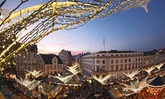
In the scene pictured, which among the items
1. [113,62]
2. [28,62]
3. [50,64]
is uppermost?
[28,62]

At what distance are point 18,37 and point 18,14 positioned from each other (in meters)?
0.50

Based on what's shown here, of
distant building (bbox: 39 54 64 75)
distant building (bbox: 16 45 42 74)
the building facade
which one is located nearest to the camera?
distant building (bbox: 16 45 42 74)

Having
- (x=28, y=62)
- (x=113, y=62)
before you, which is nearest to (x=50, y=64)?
(x=28, y=62)

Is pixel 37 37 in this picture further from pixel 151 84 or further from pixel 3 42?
pixel 151 84

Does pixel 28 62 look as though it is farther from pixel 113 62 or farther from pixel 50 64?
pixel 113 62

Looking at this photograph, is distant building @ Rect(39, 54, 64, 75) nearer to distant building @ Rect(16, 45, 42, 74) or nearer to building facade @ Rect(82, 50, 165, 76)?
distant building @ Rect(16, 45, 42, 74)

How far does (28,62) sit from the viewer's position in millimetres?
25922

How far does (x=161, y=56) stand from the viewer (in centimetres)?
5084

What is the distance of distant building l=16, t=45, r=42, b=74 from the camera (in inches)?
955

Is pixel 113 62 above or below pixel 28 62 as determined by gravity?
below

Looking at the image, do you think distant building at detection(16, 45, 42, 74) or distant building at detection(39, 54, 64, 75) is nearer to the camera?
distant building at detection(16, 45, 42, 74)

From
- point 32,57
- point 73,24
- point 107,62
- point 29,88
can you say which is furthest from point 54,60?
point 73,24

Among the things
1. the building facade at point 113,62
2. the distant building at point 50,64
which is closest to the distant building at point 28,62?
the distant building at point 50,64

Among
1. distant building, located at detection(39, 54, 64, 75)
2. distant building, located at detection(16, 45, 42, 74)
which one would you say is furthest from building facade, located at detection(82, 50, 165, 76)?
distant building, located at detection(16, 45, 42, 74)
